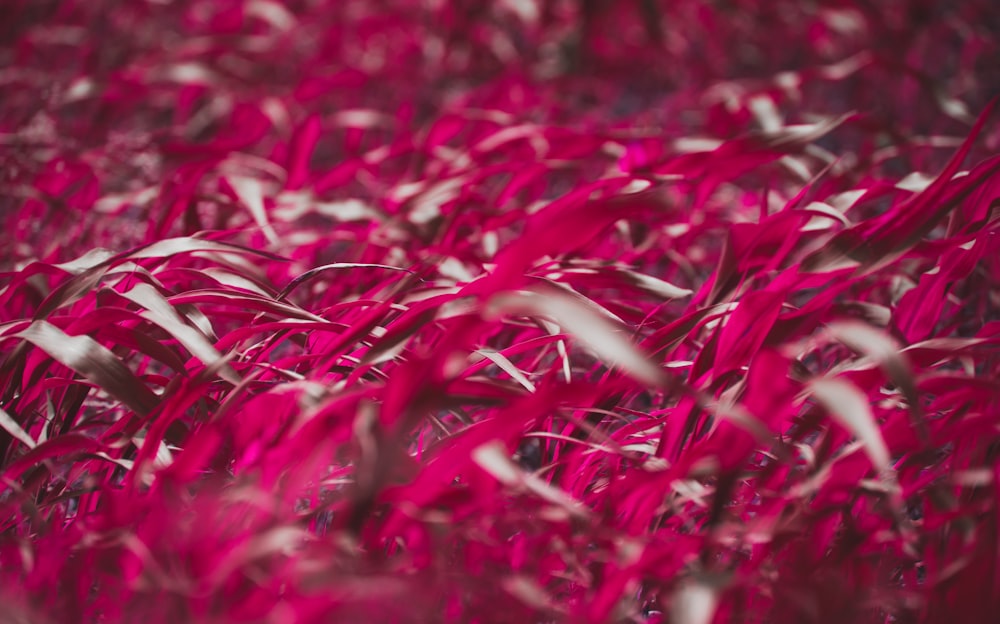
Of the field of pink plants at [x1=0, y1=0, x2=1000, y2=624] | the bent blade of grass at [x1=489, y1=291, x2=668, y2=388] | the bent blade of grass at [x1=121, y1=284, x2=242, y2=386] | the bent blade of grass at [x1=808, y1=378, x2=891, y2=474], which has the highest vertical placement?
the bent blade of grass at [x1=489, y1=291, x2=668, y2=388]

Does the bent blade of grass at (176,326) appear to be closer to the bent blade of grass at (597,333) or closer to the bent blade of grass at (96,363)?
the bent blade of grass at (96,363)

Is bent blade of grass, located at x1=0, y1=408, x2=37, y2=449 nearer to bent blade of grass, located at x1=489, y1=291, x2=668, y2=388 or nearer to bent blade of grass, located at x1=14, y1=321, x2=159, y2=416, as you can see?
bent blade of grass, located at x1=14, y1=321, x2=159, y2=416

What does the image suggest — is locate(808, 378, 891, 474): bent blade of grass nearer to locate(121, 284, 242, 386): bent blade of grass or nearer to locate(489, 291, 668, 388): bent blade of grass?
locate(489, 291, 668, 388): bent blade of grass

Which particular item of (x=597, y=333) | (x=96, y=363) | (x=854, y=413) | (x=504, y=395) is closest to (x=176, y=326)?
(x=96, y=363)

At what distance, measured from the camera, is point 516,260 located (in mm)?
505

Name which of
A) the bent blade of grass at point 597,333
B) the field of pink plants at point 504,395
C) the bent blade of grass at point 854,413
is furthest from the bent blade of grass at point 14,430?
the bent blade of grass at point 854,413

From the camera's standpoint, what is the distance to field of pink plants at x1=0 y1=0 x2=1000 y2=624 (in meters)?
0.50

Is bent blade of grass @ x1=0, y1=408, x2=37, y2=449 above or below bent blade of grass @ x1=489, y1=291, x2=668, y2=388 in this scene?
below

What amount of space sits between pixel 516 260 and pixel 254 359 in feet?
1.11

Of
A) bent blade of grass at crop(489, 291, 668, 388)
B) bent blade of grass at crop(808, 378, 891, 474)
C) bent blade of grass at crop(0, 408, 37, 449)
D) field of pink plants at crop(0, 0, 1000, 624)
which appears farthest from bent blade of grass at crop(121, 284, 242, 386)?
bent blade of grass at crop(808, 378, 891, 474)

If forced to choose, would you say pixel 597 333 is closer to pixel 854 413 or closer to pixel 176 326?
pixel 854 413

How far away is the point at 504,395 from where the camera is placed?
24.2 inches

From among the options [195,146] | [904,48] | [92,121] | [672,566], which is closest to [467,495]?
[672,566]

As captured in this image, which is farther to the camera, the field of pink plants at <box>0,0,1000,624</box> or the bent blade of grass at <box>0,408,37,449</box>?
the bent blade of grass at <box>0,408,37,449</box>
